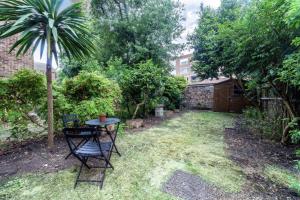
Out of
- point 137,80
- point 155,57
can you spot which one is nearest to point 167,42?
point 155,57

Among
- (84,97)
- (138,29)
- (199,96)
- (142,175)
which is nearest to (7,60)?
(84,97)

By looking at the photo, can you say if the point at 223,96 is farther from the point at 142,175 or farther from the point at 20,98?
the point at 20,98

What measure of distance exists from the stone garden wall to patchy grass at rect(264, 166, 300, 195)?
8.91 meters

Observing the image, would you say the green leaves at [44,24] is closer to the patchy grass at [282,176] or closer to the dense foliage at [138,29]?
the patchy grass at [282,176]

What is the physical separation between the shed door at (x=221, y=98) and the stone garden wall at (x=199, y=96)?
31cm

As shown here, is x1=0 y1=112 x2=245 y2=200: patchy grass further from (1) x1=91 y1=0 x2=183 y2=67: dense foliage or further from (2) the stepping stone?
(1) x1=91 y1=0 x2=183 y2=67: dense foliage

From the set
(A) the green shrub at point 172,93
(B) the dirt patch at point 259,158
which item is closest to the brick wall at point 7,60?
(A) the green shrub at point 172,93

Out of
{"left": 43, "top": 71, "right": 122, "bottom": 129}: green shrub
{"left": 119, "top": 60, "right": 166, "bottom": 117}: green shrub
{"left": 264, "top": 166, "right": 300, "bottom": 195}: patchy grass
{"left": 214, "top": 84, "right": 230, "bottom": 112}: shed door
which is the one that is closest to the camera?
{"left": 264, "top": 166, "right": 300, "bottom": 195}: patchy grass

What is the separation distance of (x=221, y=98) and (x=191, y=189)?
9.88 m

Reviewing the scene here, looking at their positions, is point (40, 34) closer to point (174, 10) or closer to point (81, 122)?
point (81, 122)

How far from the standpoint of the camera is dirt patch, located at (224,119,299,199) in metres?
2.54

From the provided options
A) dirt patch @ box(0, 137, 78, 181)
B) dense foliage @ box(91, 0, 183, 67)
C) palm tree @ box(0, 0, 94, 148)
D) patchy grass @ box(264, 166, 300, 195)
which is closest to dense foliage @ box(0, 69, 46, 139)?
dirt patch @ box(0, 137, 78, 181)

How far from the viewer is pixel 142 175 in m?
2.86

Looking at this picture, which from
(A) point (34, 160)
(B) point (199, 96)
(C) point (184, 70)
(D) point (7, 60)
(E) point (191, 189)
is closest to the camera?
(E) point (191, 189)
